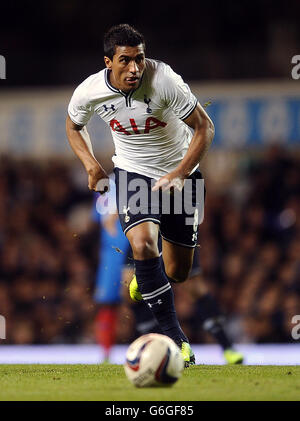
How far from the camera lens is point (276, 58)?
1474cm

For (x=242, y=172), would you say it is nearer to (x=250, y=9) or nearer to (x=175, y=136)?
(x=250, y=9)

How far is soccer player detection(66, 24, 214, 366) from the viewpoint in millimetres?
6504

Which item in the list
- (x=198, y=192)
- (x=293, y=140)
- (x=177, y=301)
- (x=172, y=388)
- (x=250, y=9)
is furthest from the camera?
(x=250, y=9)

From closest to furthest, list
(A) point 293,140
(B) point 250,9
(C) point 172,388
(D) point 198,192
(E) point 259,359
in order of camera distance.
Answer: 1. (C) point 172,388
2. (D) point 198,192
3. (E) point 259,359
4. (A) point 293,140
5. (B) point 250,9

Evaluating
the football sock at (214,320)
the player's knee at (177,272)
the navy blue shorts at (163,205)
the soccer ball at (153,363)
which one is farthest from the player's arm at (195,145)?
the football sock at (214,320)

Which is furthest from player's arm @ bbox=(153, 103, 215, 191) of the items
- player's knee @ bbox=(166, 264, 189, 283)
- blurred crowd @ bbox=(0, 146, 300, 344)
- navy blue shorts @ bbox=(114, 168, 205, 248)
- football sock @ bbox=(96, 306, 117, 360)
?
blurred crowd @ bbox=(0, 146, 300, 344)

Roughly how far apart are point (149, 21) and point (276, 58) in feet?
7.83

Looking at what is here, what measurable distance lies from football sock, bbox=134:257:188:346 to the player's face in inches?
48.1

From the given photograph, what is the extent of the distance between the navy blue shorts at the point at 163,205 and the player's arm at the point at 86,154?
203 millimetres

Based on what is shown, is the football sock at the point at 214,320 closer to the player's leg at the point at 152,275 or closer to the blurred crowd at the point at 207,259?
the player's leg at the point at 152,275

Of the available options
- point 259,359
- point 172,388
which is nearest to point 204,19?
point 259,359

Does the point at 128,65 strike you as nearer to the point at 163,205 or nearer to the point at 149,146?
the point at 149,146

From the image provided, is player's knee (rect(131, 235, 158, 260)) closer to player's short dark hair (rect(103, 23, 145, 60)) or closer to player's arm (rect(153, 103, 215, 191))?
player's arm (rect(153, 103, 215, 191))

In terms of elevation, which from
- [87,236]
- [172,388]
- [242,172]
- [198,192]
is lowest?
[172,388]
